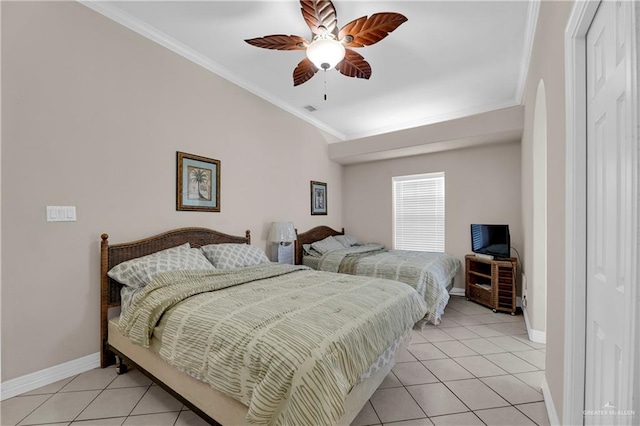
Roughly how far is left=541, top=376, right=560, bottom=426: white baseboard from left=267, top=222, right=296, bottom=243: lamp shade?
2.75 metres

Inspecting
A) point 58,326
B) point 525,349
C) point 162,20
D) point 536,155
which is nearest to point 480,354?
point 525,349

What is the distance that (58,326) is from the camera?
2053mm

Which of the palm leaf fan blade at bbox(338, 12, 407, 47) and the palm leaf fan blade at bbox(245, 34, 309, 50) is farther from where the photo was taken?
the palm leaf fan blade at bbox(245, 34, 309, 50)

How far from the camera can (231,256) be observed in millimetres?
2797

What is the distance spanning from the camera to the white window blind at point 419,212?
15.3 feet

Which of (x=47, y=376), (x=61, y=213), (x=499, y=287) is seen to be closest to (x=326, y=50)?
(x=61, y=213)

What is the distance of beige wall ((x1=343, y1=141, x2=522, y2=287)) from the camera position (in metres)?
4.02

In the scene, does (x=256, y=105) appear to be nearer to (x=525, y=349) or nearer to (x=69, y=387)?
(x=69, y=387)

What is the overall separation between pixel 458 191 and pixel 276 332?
4026 millimetres

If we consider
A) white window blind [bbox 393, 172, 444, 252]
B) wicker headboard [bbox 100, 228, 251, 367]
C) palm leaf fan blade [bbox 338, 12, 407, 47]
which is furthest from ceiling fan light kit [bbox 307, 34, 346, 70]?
white window blind [bbox 393, 172, 444, 252]

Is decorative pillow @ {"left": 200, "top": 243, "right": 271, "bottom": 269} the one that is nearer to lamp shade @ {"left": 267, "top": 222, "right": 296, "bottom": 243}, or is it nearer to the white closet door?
lamp shade @ {"left": 267, "top": 222, "right": 296, "bottom": 243}

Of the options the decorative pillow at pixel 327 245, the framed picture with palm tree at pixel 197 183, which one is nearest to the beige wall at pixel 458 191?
the decorative pillow at pixel 327 245

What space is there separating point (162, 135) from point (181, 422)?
7.73ft

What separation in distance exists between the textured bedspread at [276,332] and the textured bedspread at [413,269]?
2.91 feet
